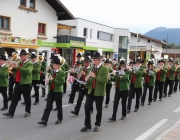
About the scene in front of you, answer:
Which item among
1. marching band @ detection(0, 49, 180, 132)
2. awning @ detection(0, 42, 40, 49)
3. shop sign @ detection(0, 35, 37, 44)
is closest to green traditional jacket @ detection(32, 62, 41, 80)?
marching band @ detection(0, 49, 180, 132)

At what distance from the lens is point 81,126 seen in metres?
8.31

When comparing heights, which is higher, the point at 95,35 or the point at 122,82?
the point at 95,35

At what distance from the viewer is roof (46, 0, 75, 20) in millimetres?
30981

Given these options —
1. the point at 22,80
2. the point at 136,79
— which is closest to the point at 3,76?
the point at 22,80

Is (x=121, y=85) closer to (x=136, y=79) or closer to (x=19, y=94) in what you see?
(x=136, y=79)

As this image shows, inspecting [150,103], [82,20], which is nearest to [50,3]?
[82,20]

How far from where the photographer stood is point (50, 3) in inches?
1243

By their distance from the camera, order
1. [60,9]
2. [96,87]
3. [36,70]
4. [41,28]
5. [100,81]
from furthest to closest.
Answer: [60,9], [41,28], [36,70], [96,87], [100,81]

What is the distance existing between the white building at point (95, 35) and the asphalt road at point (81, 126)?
25.0 meters

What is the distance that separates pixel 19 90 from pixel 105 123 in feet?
8.74

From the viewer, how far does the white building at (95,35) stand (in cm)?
3875

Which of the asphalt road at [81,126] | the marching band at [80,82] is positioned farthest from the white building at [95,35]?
the asphalt road at [81,126]

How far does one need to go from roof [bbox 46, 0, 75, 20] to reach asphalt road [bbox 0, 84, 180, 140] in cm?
2149

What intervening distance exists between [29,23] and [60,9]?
409 cm
